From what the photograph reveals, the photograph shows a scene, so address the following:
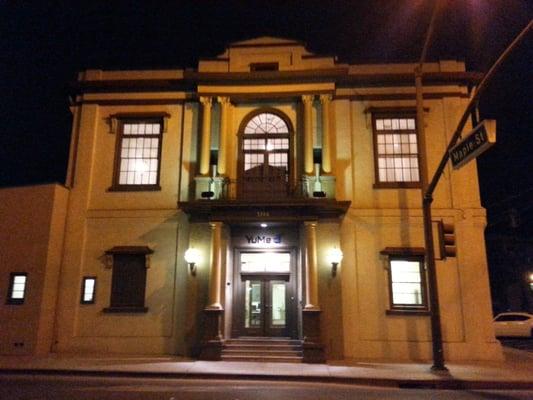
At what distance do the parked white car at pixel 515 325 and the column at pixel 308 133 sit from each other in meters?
15.0

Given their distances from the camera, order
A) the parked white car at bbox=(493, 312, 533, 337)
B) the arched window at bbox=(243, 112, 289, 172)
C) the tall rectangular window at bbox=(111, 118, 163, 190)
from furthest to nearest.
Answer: the parked white car at bbox=(493, 312, 533, 337), the tall rectangular window at bbox=(111, 118, 163, 190), the arched window at bbox=(243, 112, 289, 172)

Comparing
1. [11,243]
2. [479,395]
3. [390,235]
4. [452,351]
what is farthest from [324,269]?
[11,243]

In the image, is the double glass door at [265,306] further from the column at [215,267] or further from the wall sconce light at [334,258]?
the wall sconce light at [334,258]

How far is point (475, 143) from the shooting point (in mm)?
9508

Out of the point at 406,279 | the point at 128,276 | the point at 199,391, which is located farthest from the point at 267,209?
the point at 199,391

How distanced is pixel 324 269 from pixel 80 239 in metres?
8.49

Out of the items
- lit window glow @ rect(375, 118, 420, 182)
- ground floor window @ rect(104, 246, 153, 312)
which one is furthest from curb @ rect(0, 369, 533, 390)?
lit window glow @ rect(375, 118, 420, 182)

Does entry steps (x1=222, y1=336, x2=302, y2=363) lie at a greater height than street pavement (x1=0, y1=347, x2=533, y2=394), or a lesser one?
greater

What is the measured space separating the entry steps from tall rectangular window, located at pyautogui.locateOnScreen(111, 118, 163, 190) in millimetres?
6163

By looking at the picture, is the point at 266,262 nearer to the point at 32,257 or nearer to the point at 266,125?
the point at 266,125

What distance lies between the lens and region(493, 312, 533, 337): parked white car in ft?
73.7

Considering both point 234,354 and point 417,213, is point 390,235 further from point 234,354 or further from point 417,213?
point 234,354

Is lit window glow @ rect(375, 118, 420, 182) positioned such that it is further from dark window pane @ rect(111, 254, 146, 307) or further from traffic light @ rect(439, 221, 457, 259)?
dark window pane @ rect(111, 254, 146, 307)

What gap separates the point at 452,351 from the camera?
14.1m
